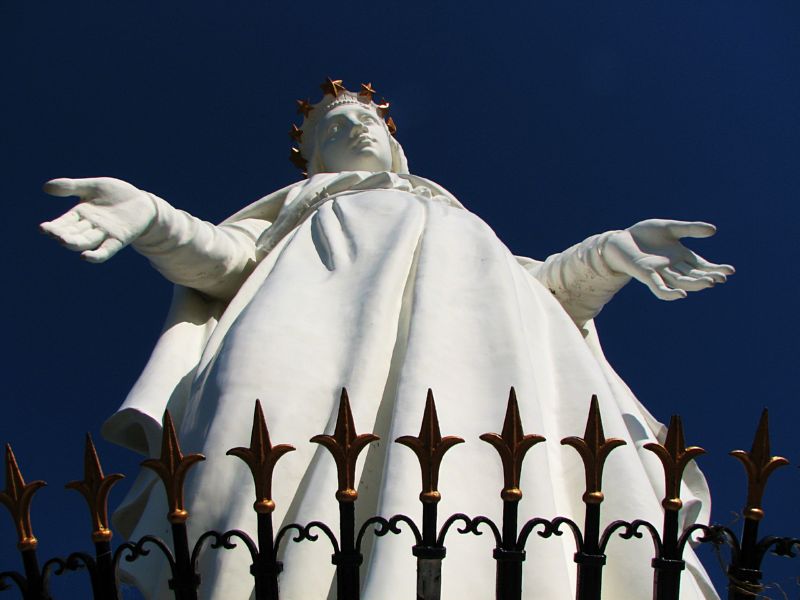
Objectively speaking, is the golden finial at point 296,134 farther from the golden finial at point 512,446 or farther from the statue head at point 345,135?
the golden finial at point 512,446

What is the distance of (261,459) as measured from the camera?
9.62 feet

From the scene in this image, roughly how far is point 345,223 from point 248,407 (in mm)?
2076

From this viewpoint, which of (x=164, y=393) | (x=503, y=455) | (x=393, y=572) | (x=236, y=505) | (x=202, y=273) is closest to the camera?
(x=503, y=455)

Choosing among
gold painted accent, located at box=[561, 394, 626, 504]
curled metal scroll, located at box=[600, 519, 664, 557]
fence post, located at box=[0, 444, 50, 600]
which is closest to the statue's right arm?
fence post, located at box=[0, 444, 50, 600]

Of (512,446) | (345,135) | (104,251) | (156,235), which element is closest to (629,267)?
(156,235)

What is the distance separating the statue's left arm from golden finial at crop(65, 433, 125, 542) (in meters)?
3.41

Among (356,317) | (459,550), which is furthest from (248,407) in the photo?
(459,550)

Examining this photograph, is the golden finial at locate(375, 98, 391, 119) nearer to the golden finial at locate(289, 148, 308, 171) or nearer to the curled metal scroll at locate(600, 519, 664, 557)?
the golden finial at locate(289, 148, 308, 171)

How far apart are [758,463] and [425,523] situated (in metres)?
0.92

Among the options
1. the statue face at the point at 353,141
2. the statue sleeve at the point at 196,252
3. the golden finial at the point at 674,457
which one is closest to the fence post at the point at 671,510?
the golden finial at the point at 674,457

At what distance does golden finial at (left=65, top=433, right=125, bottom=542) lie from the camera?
292 centimetres

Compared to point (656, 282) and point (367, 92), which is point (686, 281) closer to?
point (656, 282)

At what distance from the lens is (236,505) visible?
373cm

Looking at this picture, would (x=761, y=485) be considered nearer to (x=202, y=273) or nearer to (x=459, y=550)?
(x=459, y=550)
